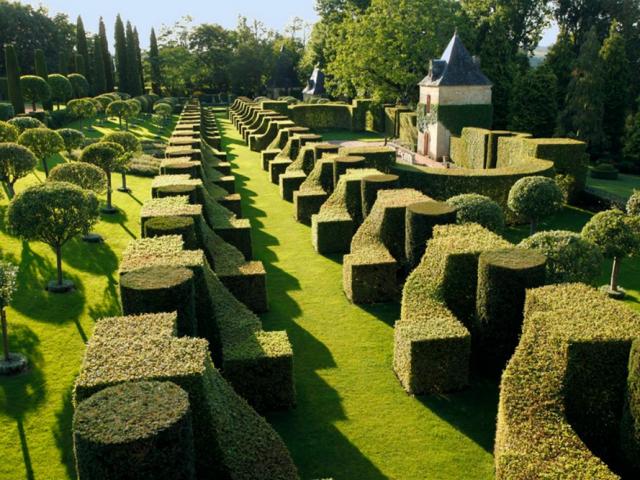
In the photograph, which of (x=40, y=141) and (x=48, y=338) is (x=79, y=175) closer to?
(x=40, y=141)

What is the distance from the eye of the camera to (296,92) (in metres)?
102

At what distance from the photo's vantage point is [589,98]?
44.3 m

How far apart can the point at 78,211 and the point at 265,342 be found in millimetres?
7254

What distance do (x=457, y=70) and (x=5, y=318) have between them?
124 feet

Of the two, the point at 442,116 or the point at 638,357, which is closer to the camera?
the point at 638,357

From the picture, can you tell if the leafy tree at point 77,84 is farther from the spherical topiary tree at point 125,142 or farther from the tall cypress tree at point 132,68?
the spherical topiary tree at point 125,142

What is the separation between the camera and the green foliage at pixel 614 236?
15742 millimetres

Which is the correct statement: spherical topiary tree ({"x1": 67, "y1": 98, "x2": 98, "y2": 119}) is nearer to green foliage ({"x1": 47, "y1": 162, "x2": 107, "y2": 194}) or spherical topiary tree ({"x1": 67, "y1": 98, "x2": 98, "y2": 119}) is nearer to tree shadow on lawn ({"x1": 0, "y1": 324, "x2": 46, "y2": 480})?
green foliage ({"x1": 47, "y1": 162, "x2": 107, "y2": 194})

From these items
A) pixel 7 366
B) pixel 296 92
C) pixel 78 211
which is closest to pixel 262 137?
pixel 78 211

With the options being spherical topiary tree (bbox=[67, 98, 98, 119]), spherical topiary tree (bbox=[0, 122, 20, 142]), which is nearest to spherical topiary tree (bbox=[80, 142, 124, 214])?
spherical topiary tree (bbox=[0, 122, 20, 142])

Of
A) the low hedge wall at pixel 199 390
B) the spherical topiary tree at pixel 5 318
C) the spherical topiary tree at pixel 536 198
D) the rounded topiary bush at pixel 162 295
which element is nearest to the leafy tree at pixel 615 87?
the spherical topiary tree at pixel 536 198

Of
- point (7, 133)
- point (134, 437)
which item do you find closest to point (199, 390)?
point (134, 437)

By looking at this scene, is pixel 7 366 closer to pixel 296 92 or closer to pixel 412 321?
pixel 412 321

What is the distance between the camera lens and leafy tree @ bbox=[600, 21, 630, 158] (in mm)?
45469
